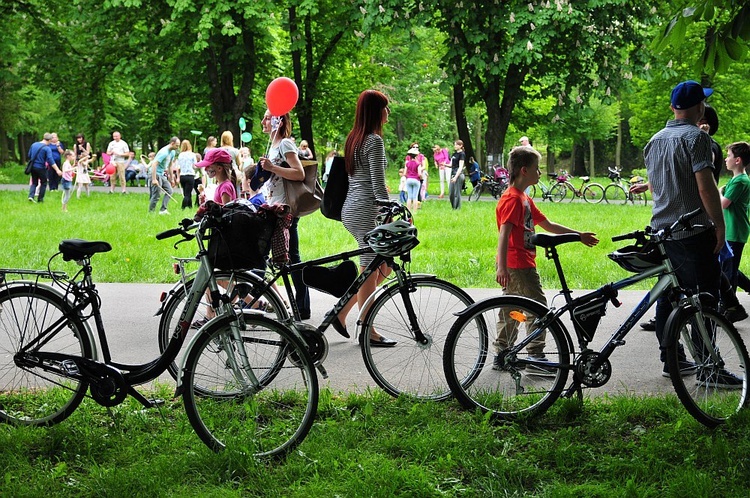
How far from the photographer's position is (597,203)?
2631 centimetres

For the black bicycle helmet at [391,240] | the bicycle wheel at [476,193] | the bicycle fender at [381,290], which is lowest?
the bicycle wheel at [476,193]

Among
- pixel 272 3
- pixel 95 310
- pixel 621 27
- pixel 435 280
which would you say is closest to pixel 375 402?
pixel 435 280

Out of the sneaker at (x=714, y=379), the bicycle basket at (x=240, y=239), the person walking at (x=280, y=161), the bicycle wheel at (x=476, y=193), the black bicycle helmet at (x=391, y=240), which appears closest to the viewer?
the bicycle basket at (x=240, y=239)

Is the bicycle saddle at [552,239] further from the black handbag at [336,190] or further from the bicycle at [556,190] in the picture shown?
the bicycle at [556,190]

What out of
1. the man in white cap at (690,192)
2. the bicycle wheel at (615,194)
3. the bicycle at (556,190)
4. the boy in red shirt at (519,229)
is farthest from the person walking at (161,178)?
the man in white cap at (690,192)

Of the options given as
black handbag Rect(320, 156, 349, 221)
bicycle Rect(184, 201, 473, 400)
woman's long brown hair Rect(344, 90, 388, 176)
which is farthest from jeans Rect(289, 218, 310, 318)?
bicycle Rect(184, 201, 473, 400)

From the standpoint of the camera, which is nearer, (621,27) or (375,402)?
(375,402)

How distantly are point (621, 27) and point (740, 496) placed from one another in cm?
2285

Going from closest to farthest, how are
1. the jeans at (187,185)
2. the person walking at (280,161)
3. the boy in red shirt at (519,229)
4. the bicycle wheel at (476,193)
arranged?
the boy in red shirt at (519,229)
the person walking at (280,161)
the jeans at (187,185)
the bicycle wheel at (476,193)

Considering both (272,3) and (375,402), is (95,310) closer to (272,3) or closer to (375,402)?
(375,402)

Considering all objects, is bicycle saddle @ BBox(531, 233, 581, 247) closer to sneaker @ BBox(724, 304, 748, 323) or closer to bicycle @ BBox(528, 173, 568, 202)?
sneaker @ BBox(724, 304, 748, 323)

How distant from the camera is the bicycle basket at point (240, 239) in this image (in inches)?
202

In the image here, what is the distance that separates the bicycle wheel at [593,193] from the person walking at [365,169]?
2100 cm

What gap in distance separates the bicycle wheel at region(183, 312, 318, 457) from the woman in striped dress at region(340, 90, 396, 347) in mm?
1728
